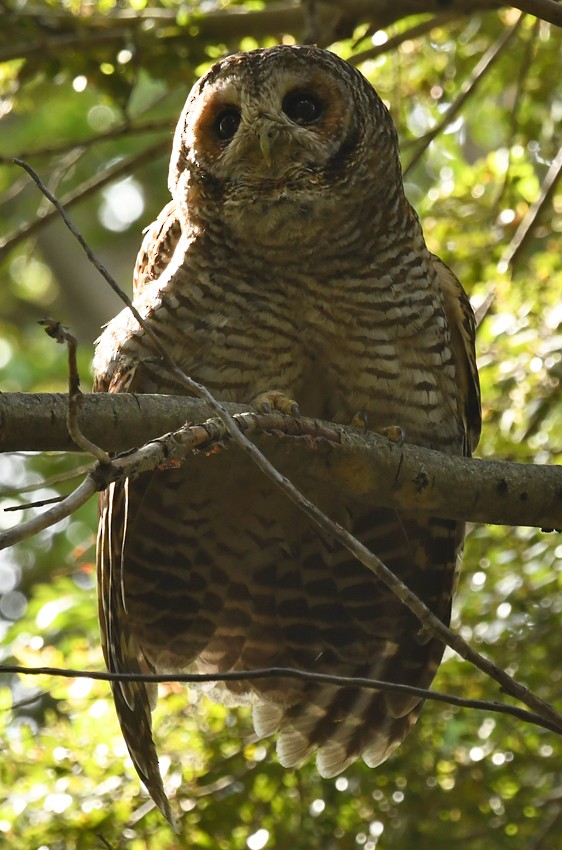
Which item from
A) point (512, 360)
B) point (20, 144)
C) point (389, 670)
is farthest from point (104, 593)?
point (20, 144)

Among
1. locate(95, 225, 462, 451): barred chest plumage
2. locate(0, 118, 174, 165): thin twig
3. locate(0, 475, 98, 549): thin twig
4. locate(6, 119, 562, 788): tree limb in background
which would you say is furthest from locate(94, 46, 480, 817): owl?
locate(0, 475, 98, 549): thin twig

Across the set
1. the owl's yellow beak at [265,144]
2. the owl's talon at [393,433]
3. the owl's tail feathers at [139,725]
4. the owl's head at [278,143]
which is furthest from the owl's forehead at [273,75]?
the owl's tail feathers at [139,725]

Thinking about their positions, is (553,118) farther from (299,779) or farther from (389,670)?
(299,779)

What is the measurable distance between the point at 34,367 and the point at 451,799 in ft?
18.5

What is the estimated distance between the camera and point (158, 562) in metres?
3.92

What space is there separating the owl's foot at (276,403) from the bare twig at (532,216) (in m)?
1.54

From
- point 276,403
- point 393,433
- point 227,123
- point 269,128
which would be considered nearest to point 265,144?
point 269,128

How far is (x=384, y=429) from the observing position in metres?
3.53

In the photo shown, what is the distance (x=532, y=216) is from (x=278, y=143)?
4.19 feet

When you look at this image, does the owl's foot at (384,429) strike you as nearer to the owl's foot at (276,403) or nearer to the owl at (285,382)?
the owl at (285,382)

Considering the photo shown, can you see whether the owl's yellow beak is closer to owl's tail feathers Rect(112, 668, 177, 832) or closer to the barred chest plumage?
the barred chest plumage

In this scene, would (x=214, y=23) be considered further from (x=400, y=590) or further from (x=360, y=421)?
(x=400, y=590)

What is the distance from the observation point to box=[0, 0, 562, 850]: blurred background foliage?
13.5ft

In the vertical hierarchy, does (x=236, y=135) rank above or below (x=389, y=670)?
above
